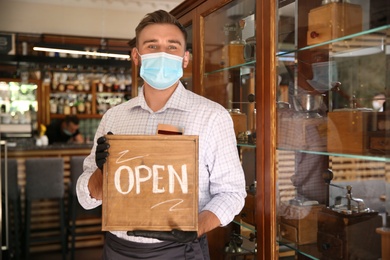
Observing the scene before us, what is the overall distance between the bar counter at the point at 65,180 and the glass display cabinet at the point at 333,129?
3.68 meters

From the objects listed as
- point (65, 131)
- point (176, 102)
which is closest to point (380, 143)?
point (176, 102)

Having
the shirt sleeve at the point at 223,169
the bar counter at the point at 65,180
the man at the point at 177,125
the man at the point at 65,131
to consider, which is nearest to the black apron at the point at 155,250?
the man at the point at 177,125

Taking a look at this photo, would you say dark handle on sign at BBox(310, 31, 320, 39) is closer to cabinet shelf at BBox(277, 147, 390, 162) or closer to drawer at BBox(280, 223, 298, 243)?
cabinet shelf at BBox(277, 147, 390, 162)

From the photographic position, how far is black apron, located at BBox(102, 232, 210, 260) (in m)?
1.58

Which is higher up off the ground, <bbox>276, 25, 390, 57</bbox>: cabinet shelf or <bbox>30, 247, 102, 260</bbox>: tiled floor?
<bbox>276, 25, 390, 57</bbox>: cabinet shelf

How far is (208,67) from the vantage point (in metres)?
2.67

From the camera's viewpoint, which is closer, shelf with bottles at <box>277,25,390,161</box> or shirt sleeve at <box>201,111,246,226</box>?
shelf with bottles at <box>277,25,390,161</box>

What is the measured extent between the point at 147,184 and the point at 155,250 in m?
0.33

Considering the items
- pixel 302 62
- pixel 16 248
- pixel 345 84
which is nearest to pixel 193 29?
pixel 302 62

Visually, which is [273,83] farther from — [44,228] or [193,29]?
[44,228]

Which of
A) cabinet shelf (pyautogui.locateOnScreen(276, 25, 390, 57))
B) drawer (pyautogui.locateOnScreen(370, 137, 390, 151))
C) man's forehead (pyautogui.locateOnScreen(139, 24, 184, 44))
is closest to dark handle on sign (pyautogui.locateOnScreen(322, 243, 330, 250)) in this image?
drawer (pyautogui.locateOnScreen(370, 137, 390, 151))

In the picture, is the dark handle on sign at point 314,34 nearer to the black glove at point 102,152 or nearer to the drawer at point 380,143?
the drawer at point 380,143

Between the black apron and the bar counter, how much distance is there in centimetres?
356

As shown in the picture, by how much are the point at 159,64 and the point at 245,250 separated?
3.80 ft
